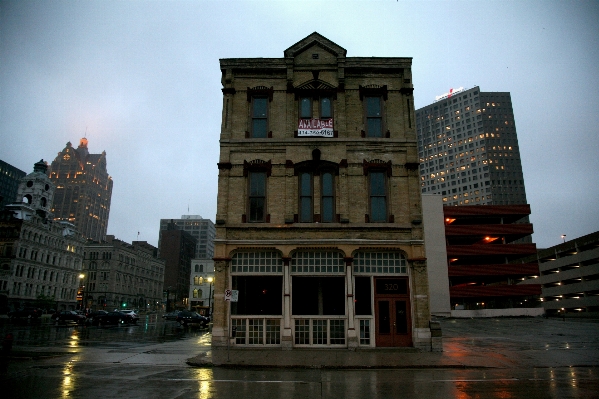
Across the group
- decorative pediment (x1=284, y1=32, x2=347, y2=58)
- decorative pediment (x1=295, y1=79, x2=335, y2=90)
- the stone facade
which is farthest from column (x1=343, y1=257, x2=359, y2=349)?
decorative pediment (x1=284, y1=32, x2=347, y2=58)

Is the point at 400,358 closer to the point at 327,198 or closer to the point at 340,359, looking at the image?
the point at 340,359

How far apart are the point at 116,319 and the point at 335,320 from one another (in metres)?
38.9

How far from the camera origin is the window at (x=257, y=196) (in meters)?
21.5

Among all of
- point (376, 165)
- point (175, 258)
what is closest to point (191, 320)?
point (376, 165)

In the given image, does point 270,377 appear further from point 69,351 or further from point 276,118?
point 276,118

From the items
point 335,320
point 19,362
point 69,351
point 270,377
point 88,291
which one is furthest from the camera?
point 88,291

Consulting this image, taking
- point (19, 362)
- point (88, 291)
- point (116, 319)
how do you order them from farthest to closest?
point (88, 291), point (116, 319), point (19, 362)

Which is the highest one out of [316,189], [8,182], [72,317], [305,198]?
[8,182]

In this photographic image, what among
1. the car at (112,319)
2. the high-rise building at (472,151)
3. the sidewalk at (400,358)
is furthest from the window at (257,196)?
the high-rise building at (472,151)

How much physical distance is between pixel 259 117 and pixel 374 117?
6.37 m

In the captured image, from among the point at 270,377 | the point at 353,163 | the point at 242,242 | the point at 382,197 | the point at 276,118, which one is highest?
the point at 276,118

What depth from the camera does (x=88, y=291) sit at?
11981cm

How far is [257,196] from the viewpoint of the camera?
851 inches

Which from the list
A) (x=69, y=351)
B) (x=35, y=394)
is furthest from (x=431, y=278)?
(x=35, y=394)
